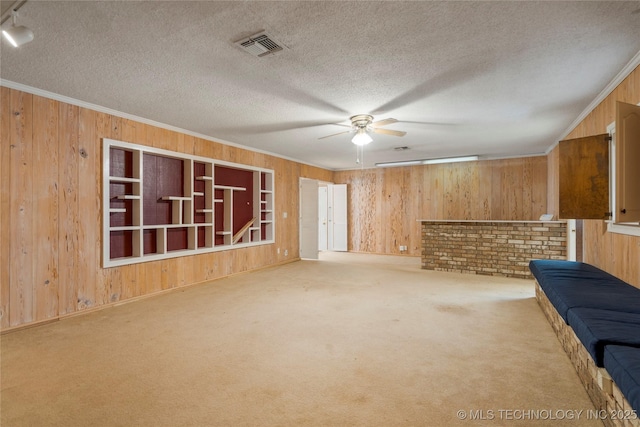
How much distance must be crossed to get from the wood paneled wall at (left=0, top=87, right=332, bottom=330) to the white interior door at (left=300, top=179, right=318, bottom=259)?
3.79 m

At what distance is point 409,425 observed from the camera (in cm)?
171

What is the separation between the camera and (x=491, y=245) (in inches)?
229

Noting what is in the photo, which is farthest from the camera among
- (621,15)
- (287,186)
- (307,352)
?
(287,186)

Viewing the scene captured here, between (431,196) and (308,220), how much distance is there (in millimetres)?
3224

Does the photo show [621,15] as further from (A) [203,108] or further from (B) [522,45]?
(A) [203,108]

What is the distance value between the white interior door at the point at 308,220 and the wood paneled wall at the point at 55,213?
3795mm

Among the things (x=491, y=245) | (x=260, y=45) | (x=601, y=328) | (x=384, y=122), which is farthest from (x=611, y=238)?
(x=260, y=45)

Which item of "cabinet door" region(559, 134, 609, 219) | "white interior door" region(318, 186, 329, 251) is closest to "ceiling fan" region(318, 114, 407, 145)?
"cabinet door" region(559, 134, 609, 219)

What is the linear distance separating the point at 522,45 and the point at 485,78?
609 millimetres

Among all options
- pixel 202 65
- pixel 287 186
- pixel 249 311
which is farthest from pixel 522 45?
pixel 287 186

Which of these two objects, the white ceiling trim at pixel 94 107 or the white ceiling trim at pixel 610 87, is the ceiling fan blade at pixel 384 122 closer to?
the white ceiling trim at pixel 610 87

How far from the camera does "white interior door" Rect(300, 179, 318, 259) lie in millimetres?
7793

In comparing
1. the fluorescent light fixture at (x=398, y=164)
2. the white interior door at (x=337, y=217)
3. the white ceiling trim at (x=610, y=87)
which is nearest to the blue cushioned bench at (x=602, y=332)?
the white ceiling trim at (x=610, y=87)

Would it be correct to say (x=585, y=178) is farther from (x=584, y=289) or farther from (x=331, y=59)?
(x=331, y=59)
